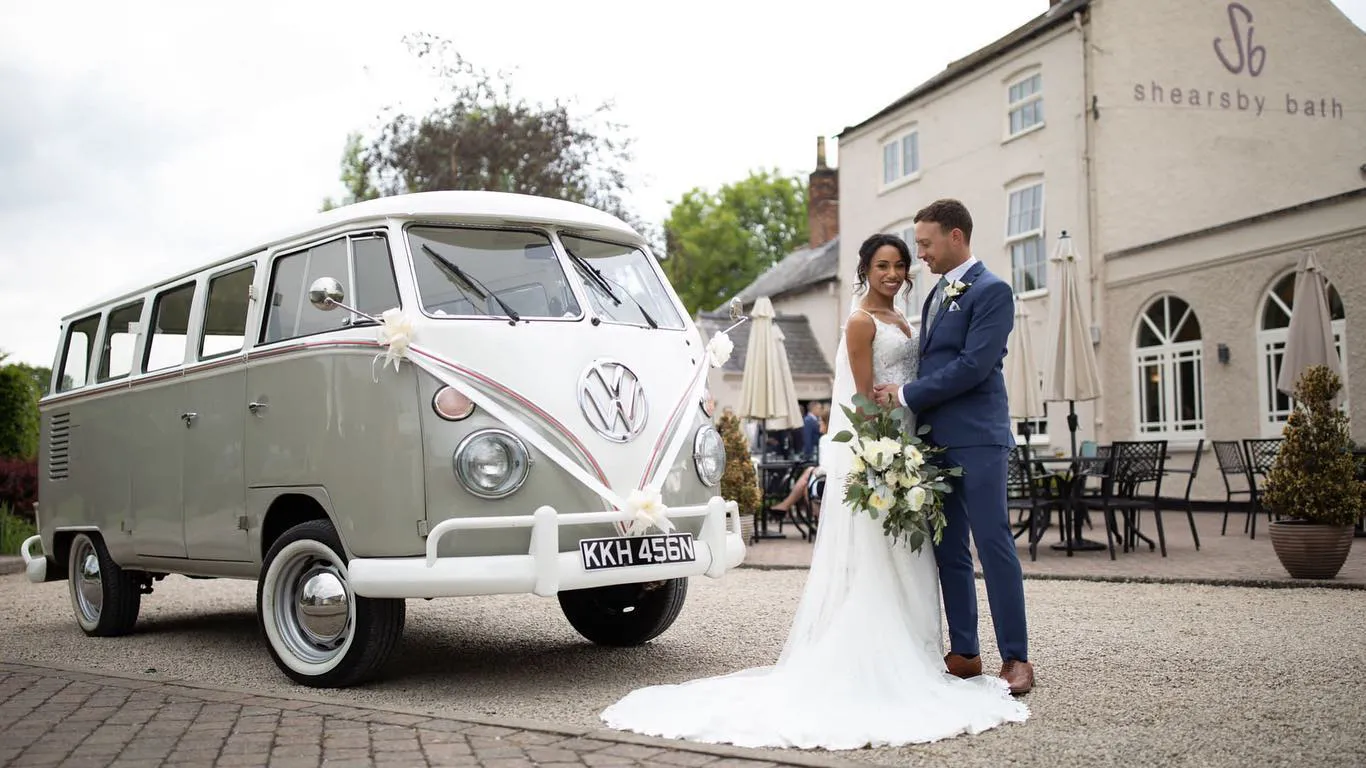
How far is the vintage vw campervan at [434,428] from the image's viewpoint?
5.39 m

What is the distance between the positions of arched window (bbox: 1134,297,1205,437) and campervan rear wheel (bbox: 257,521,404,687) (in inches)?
644

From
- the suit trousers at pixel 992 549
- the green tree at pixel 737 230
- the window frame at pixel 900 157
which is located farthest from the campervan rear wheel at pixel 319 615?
the green tree at pixel 737 230

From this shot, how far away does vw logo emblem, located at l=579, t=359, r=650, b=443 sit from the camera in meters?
5.74

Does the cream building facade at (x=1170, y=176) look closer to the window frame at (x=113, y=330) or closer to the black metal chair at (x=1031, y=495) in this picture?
the black metal chair at (x=1031, y=495)

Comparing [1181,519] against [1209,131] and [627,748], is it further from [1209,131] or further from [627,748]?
[627,748]

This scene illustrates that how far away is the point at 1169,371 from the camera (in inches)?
775

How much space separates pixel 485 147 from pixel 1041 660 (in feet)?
70.1

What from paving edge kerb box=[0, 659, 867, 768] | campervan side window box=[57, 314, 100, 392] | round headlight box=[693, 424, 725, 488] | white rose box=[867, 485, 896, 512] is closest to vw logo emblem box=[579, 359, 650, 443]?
round headlight box=[693, 424, 725, 488]

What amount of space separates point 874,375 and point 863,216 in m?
23.8

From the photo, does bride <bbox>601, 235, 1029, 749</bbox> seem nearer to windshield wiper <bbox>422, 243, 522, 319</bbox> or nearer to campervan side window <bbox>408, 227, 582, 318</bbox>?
campervan side window <bbox>408, 227, 582, 318</bbox>

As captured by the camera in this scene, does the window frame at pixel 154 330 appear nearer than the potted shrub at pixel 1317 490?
Yes

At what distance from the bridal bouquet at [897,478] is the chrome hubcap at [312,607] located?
2.51 meters

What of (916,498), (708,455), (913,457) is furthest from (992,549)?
(708,455)

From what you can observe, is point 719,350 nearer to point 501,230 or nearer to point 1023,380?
point 501,230
